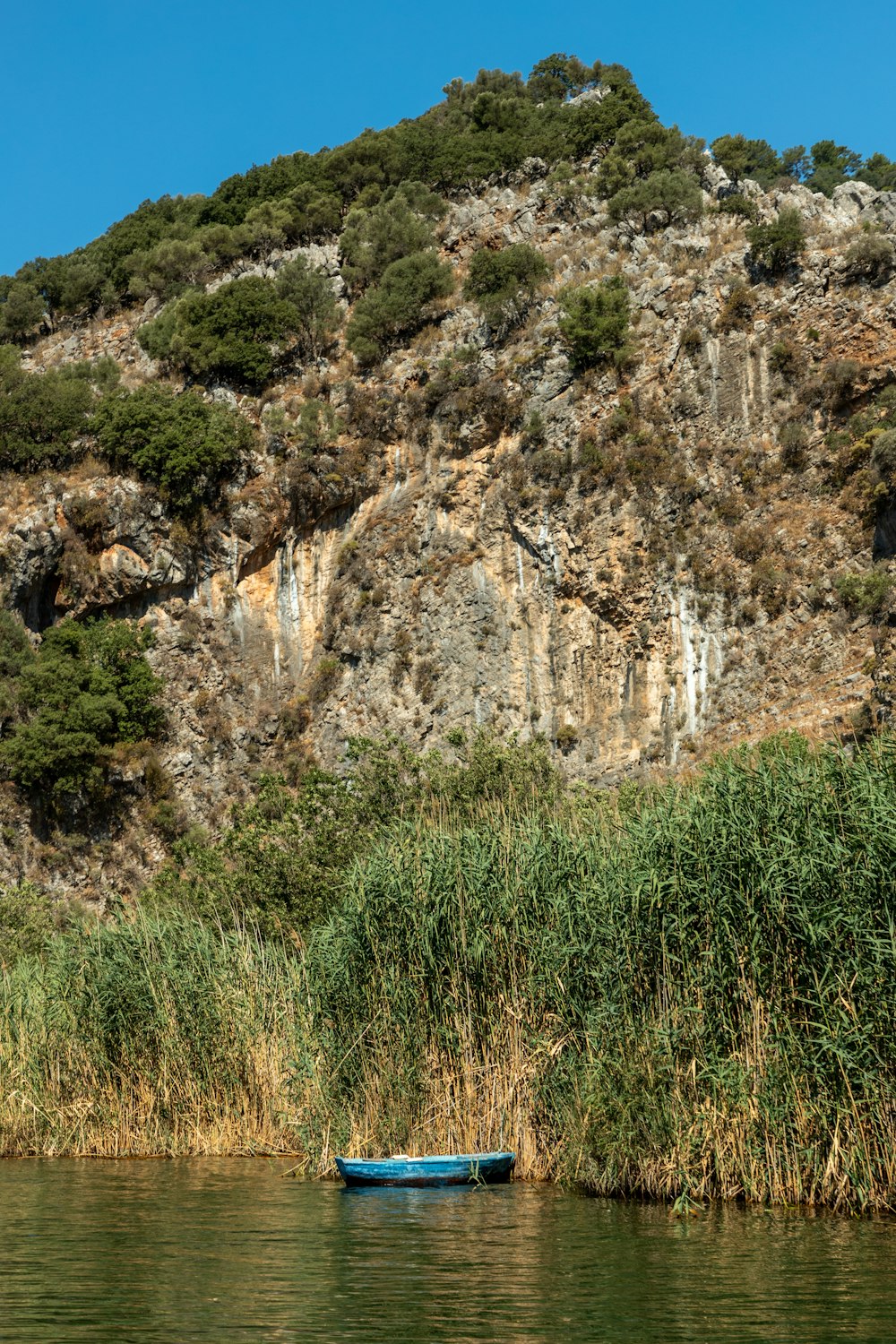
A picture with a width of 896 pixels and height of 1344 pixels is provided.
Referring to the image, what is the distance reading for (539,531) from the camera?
4475cm

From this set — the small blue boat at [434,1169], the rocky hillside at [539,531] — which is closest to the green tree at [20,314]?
the rocky hillside at [539,531]

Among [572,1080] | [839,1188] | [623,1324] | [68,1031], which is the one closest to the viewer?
[623,1324]

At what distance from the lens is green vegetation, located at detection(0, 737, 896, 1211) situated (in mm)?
13797

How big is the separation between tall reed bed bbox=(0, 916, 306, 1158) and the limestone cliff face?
19.0 m

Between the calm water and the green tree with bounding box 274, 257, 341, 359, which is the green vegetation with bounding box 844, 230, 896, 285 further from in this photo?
the calm water

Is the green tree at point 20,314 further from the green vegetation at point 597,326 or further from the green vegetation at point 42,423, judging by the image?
the green vegetation at point 597,326

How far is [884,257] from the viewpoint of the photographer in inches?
1622

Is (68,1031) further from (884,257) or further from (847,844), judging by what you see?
(884,257)

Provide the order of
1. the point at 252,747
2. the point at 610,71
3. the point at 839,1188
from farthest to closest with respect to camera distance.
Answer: the point at 610,71 → the point at 252,747 → the point at 839,1188

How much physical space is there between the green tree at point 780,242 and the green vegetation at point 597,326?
15.4 ft

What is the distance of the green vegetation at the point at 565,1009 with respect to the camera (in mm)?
13797

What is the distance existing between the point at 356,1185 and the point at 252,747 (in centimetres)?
3220

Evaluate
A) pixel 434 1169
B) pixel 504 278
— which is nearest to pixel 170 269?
pixel 504 278

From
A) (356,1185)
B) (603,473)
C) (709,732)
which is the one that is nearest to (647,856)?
(356,1185)
